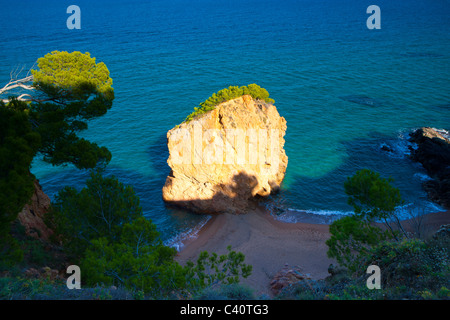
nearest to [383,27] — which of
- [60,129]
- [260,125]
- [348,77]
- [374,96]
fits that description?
[348,77]

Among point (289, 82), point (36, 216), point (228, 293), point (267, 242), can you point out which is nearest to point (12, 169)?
point (36, 216)

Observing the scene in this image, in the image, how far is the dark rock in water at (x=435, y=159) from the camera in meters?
28.6

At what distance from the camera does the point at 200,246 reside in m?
24.1

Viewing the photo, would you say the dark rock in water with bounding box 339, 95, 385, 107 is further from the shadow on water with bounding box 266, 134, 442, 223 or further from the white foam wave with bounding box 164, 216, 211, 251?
the white foam wave with bounding box 164, 216, 211, 251

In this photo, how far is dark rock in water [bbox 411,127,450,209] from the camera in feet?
93.9

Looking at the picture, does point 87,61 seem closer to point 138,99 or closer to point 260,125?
point 260,125

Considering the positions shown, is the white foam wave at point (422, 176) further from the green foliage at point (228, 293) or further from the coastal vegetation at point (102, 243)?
the green foliage at point (228, 293)

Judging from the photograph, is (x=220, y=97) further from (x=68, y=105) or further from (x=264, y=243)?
(x=68, y=105)

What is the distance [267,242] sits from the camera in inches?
952

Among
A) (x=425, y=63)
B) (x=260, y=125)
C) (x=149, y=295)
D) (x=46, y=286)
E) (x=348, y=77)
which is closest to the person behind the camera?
(x=46, y=286)

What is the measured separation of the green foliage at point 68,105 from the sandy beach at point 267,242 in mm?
10138

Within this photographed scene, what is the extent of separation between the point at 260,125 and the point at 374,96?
94.1 feet

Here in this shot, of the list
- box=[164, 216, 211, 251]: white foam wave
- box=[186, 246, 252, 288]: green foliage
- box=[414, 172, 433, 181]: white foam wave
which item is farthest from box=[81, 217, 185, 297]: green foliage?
box=[414, 172, 433, 181]: white foam wave

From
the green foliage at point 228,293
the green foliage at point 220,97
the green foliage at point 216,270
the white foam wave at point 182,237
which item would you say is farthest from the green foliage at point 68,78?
the green foliage at point 228,293
